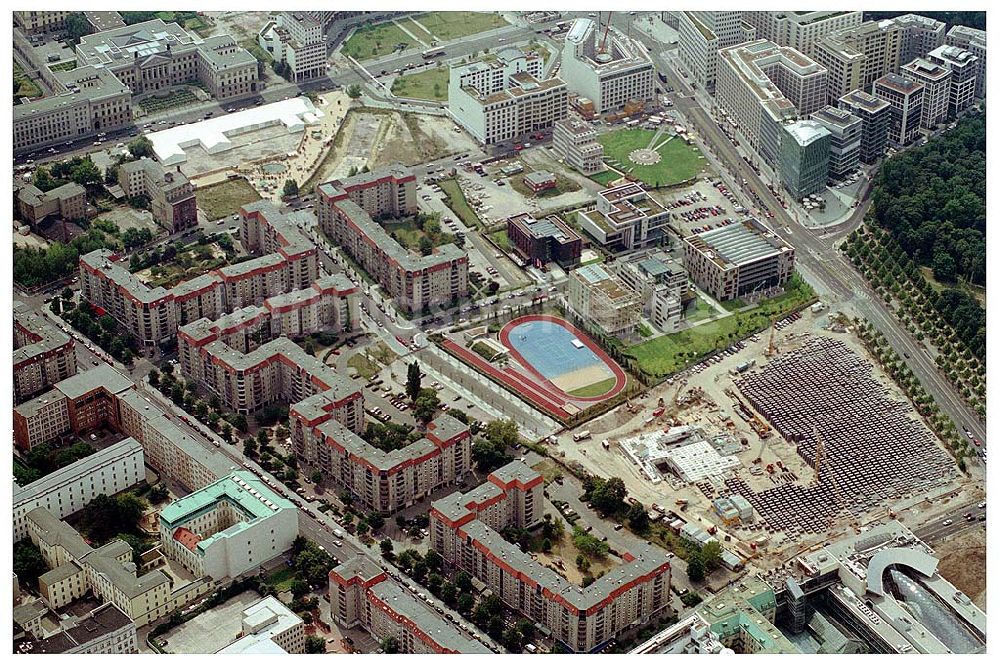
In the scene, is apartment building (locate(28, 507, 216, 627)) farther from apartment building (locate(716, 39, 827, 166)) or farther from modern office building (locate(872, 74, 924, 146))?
modern office building (locate(872, 74, 924, 146))

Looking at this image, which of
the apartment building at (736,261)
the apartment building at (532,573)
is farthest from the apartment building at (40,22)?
the apartment building at (532,573)

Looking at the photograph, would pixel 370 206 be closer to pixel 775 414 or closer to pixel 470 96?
pixel 470 96

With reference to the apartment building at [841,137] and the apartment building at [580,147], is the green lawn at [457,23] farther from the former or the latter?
the apartment building at [841,137]

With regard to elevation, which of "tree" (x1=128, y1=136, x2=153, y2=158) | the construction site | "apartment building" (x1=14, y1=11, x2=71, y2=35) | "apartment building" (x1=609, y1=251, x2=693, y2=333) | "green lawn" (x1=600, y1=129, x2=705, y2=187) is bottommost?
the construction site

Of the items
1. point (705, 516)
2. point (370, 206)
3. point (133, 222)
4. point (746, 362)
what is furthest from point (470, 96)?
point (705, 516)

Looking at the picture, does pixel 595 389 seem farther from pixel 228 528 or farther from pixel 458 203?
pixel 228 528

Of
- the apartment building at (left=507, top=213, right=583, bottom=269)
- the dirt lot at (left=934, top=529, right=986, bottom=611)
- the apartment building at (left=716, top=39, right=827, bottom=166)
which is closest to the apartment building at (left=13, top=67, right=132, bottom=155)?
the apartment building at (left=507, top=213, right=583, bottom=269)
